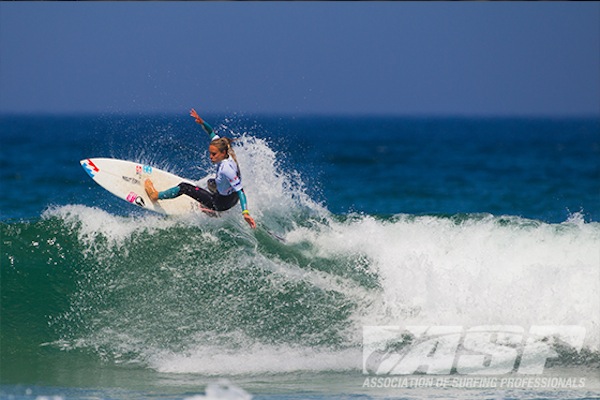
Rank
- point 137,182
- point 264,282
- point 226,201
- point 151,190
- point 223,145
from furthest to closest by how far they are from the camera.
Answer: point 137,182 → point 151,190 → point 226,201 → point 264,282 → point 223,145

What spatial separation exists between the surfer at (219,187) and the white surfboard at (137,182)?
0.13 meters

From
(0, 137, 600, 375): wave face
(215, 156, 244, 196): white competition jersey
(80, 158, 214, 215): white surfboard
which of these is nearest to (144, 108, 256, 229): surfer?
(215, 156, 244, 196): white competition jersey

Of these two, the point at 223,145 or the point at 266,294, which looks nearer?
the point at 223,145

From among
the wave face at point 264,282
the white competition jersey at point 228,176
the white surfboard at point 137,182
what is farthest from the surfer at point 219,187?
the wave face at point 264,282

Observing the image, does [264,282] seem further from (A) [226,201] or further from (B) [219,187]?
(B) [219,187]

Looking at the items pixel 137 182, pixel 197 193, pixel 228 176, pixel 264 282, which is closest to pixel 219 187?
pixel 228 176

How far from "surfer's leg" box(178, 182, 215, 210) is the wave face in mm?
347

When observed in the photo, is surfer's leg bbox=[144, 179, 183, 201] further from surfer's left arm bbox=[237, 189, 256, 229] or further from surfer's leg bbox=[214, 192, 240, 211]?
surfer's left arm bbox=[237, 189, 256, 229]

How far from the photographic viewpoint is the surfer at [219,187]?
35.0 ft

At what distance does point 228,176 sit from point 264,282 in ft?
4.44

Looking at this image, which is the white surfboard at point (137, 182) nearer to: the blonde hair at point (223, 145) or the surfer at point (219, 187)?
the surfer at point (219, 187)

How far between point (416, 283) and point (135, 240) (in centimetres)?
360

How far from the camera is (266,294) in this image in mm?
10766

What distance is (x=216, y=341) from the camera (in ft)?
33.1
